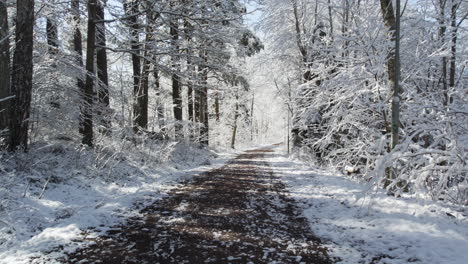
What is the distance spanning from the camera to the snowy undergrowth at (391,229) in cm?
353

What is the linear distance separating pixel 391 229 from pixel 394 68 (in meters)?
3.72

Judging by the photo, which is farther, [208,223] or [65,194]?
[65,194]

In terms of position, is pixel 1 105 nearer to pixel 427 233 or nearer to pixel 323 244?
pixel 323 244

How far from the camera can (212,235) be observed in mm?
4223

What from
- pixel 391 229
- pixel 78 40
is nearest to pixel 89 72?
pixel 78 40

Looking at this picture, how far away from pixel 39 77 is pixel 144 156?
13.7 feet

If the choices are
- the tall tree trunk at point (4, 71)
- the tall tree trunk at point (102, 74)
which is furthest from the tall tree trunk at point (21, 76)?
the tall tree trunk at point (102, 74)

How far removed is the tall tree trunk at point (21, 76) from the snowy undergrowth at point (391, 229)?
646 centimetres

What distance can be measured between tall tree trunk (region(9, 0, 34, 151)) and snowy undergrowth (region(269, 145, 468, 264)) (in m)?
6.46

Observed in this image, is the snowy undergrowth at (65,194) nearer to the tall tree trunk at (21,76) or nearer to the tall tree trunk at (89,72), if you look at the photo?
the tall tree trunk at (21,76)

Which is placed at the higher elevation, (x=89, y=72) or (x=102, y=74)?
(x=102, y=74)

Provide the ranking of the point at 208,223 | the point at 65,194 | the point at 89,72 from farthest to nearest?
the point at 89,72 < the point at 65,194 < the point at 208,223

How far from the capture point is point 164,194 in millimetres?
6805

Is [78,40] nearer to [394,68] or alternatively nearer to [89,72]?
[89,72]
